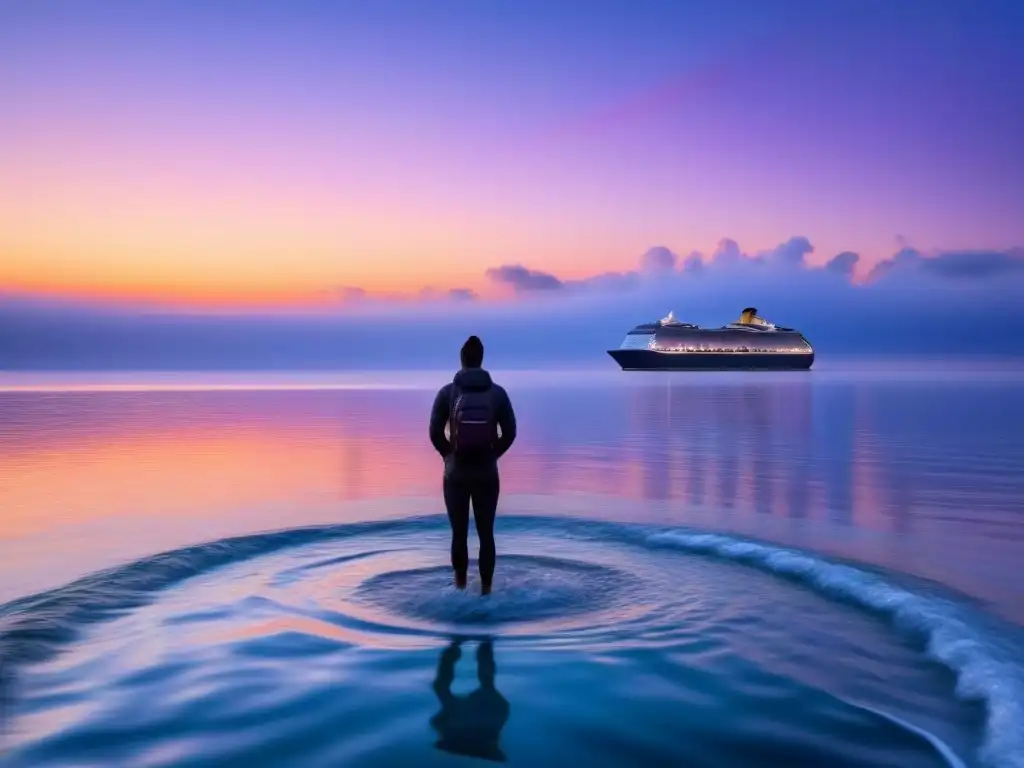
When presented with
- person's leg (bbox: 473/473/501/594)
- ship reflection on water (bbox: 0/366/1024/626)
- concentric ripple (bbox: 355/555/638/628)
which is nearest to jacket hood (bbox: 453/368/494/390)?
person's leg (bbox: 473/473/501/594)

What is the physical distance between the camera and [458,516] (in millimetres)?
8359

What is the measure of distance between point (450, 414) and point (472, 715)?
3455mm

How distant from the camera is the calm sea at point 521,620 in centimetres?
529

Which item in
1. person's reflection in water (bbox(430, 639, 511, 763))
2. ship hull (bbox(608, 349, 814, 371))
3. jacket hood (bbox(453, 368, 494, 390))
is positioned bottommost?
person's reflection in water (bbox(430, 639, 511, 763))

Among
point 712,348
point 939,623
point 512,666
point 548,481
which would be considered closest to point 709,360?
point 712,348

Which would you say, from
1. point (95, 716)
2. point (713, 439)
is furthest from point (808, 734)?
point (713, 439)

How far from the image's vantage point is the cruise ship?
142375mm

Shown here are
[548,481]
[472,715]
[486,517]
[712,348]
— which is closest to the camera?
[472,715]

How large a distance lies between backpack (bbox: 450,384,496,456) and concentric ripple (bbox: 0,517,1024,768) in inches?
62.9

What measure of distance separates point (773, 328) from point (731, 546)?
146m

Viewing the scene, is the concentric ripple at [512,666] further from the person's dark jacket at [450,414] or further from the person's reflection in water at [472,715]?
the person's dark jacket at [450,414]

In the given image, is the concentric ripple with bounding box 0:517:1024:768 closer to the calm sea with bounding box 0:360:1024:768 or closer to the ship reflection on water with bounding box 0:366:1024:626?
the calm sea with bounding box 0:360:1024:768

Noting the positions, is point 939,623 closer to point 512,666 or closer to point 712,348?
point 512,666

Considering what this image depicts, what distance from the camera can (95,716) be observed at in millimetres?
5523
